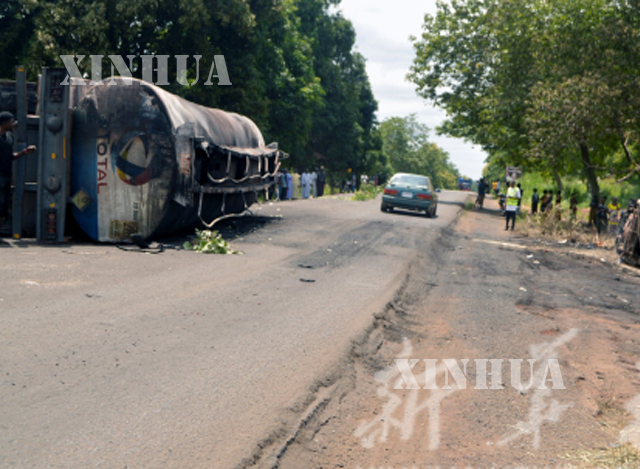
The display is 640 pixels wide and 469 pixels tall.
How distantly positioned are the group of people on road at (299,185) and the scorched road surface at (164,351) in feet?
58.1

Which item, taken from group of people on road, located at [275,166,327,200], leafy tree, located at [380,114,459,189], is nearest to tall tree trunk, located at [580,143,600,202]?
group of people on road, located at [275,166,327,200]

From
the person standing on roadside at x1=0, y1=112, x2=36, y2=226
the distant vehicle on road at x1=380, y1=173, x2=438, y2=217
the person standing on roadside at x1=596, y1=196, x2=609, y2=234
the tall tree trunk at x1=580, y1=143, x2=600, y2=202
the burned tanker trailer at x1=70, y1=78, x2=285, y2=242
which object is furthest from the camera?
the tall tree trunk at x1=580, y1=143, x2=600, y2=202

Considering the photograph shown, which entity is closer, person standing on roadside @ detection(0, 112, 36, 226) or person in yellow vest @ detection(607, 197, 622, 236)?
person standing on roadside @ detection(0, 112, 36, 226)

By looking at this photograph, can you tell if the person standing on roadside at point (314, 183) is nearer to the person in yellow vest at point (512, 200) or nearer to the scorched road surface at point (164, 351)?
the person in yellow vest at point (512, 200)

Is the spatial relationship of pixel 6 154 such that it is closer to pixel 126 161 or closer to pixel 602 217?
pixel 126 161

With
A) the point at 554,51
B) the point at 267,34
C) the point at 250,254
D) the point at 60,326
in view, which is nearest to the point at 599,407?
the point at 60,326

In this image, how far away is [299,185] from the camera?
114ft

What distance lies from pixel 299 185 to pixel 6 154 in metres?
25.1

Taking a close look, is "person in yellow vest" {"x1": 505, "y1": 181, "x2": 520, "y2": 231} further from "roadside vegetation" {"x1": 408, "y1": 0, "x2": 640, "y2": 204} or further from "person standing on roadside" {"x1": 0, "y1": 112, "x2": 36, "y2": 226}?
"person standing on roadside" {"x1": 0, "y1": 112, "x2": 36, "y2": 226}

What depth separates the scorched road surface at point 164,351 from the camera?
137 inches

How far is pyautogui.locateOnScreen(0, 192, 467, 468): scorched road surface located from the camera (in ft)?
11.4

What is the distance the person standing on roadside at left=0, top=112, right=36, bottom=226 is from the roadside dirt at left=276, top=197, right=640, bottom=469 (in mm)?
6519

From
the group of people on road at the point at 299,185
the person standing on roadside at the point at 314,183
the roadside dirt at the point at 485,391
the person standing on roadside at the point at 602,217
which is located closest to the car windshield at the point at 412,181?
the group of people on road at the point at 299,185

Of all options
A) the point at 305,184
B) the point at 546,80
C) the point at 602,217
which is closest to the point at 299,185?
the point at 305,184
